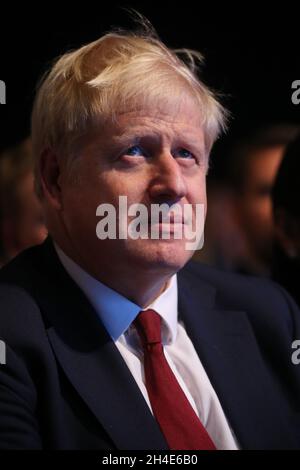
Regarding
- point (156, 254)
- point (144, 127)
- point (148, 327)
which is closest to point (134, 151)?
point (144, 127)

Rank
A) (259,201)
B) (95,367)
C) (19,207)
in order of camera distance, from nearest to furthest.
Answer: (95,367), (19,207), (259,201)

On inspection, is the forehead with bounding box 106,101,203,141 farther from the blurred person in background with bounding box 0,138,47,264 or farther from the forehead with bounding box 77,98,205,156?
the blurred person in background with bounding box 0,138,47,264

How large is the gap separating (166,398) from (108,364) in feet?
0.39

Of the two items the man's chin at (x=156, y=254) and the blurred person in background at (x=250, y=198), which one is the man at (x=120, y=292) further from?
the blurred person in background at (x=250, y=198)

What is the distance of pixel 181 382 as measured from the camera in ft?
4.44

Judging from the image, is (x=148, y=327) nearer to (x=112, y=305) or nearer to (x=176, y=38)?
(x=112, y=305)

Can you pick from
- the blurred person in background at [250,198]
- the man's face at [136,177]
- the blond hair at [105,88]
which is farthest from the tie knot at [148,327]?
the blurred person in background at [250,198]

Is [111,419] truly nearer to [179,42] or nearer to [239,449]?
[239,449]

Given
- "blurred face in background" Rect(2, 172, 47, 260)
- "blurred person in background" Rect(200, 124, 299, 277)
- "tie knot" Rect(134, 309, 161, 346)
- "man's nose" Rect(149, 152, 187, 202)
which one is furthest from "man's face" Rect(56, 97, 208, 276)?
"blurred person in background" Rect(200, 124, 299, 277)

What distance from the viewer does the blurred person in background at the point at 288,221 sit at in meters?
1.88

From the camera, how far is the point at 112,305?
52.8 inches

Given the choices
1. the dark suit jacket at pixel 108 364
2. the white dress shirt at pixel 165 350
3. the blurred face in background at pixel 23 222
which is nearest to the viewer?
the dark suit jacket at pixel 108 364

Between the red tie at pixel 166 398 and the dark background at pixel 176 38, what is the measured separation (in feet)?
2.66

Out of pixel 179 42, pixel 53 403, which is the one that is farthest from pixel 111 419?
pixel 179 42
